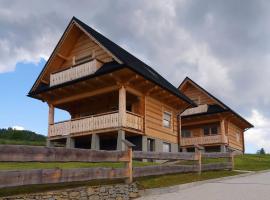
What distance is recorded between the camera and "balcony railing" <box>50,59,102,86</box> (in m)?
24.0

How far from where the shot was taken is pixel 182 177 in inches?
612

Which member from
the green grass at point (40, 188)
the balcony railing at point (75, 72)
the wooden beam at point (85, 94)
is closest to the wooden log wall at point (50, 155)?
the green grass at point (40, 188)

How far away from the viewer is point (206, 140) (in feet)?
126

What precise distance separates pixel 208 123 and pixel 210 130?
0.88 metres

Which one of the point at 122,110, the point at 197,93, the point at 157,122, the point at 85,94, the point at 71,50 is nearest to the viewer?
the point at 122,110

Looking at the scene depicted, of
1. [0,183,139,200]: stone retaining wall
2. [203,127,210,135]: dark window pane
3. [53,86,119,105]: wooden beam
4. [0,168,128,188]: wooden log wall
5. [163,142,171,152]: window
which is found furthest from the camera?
[203,127,210,135]: dark window pane

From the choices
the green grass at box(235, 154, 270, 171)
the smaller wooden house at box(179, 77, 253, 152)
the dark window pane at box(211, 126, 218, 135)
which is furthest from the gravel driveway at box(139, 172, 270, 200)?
the dark window pane at box(211, 126, 218, 135)

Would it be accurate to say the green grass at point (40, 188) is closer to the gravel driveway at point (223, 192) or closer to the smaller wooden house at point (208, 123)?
the gravel driveway at point (223, 192)

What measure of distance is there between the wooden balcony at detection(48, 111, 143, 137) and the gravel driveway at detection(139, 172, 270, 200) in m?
8.97

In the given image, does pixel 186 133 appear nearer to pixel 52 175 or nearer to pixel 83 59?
pixel 83 59

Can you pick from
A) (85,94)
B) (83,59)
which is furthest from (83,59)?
(85,94)

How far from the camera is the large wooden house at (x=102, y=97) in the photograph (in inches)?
912

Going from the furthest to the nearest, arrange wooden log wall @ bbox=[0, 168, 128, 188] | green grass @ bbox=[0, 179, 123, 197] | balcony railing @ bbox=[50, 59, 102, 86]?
1. balcony railing @ bbox=[50, 59, 102, 86]
2. green grass @ bbox=[0, 179, 123, 197]
3. wooden log wall @ bbox=[0, 168, 128, 188]

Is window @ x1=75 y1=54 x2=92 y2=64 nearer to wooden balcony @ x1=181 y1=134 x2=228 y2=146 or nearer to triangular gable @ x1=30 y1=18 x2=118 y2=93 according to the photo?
triangular gable @ x1=30 y1=18 x2=118 y2=93
